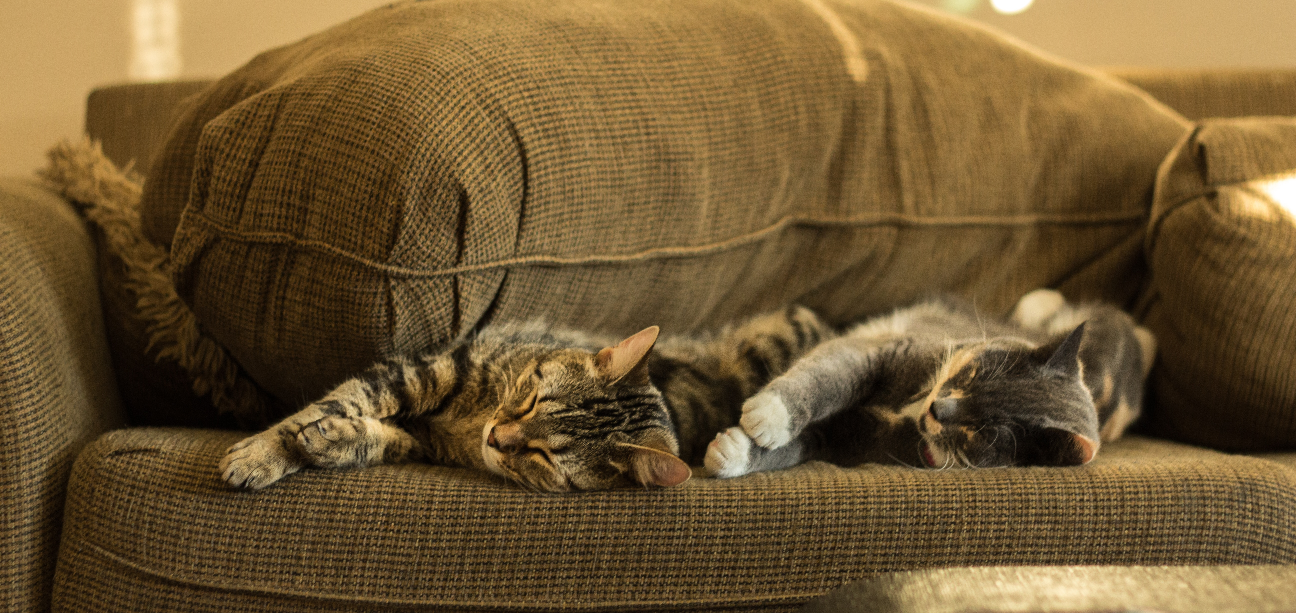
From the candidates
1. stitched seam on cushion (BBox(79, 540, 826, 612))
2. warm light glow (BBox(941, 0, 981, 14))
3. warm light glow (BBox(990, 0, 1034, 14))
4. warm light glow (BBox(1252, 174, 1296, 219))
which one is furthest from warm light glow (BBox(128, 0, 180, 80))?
warm light glow (BBox(1252, 174, 1296, 219))

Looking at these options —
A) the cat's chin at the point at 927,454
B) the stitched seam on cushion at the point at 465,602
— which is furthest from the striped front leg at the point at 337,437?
the cat's chin at the point at 927,454

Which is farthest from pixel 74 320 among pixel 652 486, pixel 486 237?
pixel 652 486

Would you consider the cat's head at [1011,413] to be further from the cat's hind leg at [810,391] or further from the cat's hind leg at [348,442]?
the cat's hind leg at [348,442]

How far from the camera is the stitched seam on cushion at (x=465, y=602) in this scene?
941 mm

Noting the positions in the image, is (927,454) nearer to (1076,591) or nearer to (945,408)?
(945,408)

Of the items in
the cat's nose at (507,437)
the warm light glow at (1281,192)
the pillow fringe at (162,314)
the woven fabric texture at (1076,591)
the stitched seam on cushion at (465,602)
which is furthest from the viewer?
the warm light glow at (1281,192)

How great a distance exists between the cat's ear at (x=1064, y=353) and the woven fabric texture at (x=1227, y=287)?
398 millimetres

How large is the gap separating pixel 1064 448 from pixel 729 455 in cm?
44

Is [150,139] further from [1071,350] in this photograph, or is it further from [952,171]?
[1071,350]

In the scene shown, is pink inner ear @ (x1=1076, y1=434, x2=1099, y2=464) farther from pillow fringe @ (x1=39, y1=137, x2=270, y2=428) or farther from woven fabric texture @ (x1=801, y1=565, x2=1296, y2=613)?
pillow fringe @ (x1=39, y1=137, x2=270, y2=428)

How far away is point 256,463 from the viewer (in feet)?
3.16

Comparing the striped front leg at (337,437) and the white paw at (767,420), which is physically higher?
the striped front leg at (337,437)

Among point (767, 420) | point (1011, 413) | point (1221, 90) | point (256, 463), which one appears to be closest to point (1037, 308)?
point (1011, 413)

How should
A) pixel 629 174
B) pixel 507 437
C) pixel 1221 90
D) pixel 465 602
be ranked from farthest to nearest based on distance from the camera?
pixel 1221 90
pixel 629 174
pixel 507 437
pixel 465 602
